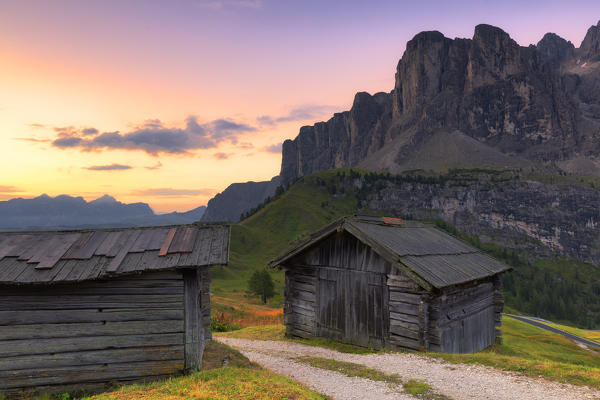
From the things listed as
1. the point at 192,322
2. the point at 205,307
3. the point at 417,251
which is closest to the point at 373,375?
the point at 192,322

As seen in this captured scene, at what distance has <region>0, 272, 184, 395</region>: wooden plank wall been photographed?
1166cm

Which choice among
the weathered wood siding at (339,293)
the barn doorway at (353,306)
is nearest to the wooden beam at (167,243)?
the weathered wood siding at (339,293)

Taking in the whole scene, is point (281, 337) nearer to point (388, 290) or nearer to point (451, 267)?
→ point (388, 290)

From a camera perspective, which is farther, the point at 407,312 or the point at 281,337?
the point at 281,337

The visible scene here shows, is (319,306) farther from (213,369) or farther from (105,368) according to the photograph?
(105,368)

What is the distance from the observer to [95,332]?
12.1 metres

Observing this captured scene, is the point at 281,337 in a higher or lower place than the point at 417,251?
lower

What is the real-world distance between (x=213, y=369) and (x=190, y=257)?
12.7ft

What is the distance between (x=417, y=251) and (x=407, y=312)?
3.51 meters

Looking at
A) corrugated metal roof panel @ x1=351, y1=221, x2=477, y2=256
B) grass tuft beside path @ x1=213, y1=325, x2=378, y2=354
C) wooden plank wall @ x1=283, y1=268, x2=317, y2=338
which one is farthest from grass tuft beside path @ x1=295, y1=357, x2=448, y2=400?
corrugated metal roof panel @ x1=351, y1=221, x2=477, y2=256

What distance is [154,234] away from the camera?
1430 centimetres

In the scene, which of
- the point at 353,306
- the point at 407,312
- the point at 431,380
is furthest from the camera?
the point at 353,306

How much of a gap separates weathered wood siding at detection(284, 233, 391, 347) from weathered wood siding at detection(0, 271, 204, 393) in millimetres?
8490

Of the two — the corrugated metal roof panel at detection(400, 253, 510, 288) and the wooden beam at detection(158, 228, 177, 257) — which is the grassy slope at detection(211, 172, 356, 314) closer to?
the corrugated metal roof panel at detection(400, 253, 510, 288)
